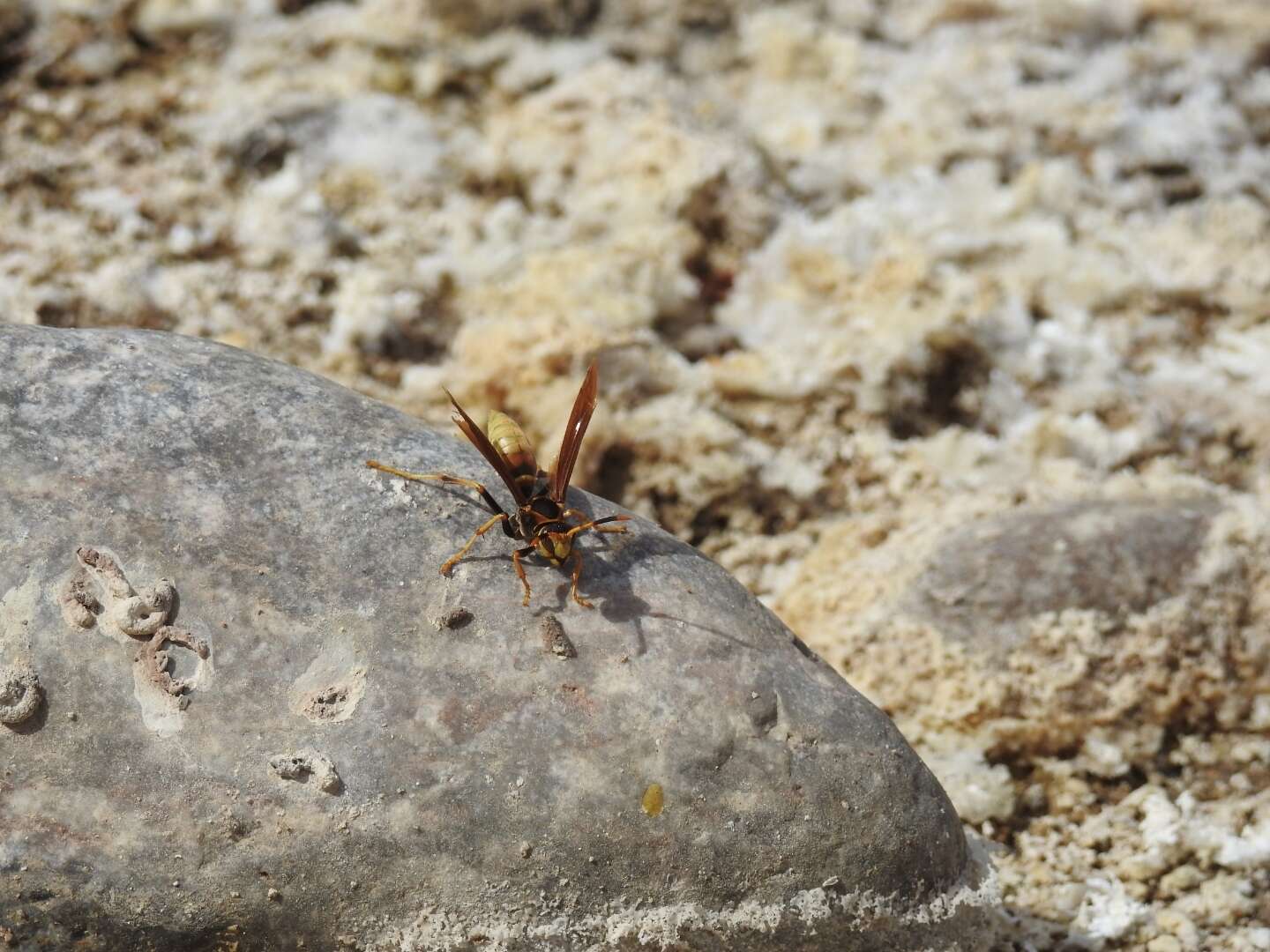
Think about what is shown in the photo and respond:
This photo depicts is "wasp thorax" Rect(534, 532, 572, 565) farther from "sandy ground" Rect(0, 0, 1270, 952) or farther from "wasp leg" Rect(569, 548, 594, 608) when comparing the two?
"sandy ground" Rect(0, 0, 1270, 952)

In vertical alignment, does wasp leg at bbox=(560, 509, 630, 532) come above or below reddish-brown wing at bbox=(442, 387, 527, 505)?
below

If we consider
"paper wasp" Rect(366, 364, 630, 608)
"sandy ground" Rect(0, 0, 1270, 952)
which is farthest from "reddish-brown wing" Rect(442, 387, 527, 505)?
"sandy ground" Rect(0, 0, 1270, 952)

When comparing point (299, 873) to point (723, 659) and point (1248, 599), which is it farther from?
point (1248, 599)

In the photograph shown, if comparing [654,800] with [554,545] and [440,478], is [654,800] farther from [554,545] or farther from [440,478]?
[440,478]

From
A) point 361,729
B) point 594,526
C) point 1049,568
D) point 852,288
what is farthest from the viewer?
point 852,288

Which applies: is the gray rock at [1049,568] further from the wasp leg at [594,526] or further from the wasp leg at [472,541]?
the wasp leg at [472,541]

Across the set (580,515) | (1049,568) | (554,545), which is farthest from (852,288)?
(554,545)

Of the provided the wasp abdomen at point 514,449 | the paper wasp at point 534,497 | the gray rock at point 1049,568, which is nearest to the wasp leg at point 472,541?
the paper wasp at point 534,497
